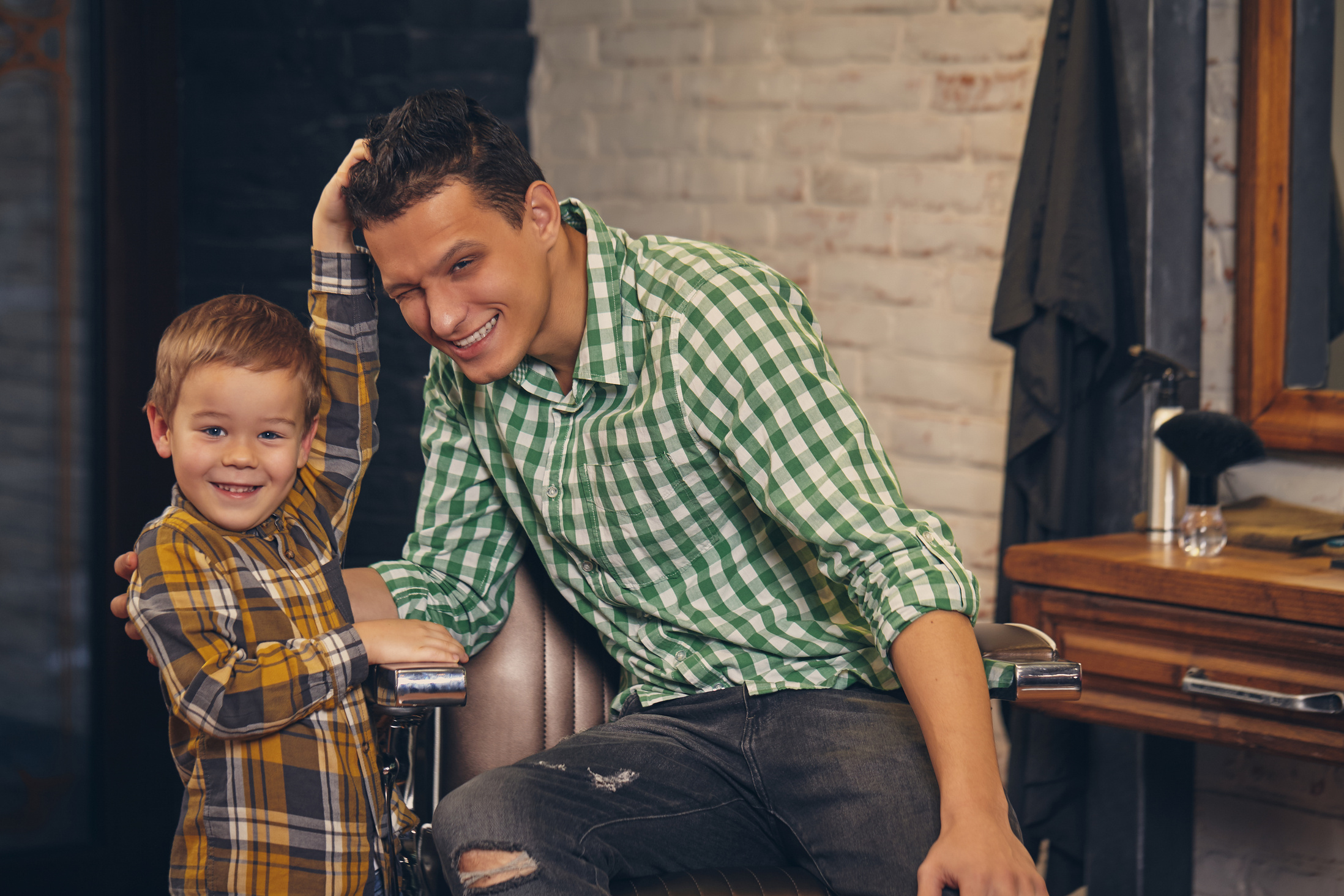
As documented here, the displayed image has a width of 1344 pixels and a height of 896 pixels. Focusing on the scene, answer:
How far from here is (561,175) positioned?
287 cm

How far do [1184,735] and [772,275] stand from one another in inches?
32.8

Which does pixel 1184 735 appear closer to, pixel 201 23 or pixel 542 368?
pixel 542 368

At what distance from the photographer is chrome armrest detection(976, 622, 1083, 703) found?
4.45ft

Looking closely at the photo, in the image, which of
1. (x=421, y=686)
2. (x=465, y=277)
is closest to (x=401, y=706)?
(x=421, y=686)

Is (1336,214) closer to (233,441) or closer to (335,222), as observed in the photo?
(335,222)

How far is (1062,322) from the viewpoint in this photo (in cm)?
197

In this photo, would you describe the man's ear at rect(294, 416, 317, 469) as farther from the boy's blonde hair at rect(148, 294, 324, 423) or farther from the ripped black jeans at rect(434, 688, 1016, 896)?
the ripped black jeans at rect(434, 688, 1016, 896)

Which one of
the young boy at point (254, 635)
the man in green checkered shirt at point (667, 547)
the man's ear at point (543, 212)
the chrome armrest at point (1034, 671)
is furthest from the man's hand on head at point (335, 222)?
the chrome armrest at point (1034, 671)

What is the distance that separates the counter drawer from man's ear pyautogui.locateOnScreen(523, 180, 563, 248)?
85 cm

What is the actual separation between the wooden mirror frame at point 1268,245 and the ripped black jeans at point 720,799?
3.16 feet

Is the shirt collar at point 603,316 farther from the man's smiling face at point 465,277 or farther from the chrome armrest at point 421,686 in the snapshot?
the chrome armrest at point 421,686

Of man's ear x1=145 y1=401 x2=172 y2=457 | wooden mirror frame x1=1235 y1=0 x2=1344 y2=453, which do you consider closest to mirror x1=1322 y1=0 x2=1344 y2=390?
wooden mirror frame x1=1235 y1=0 x2=1344 y2=453

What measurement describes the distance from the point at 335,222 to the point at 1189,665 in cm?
123

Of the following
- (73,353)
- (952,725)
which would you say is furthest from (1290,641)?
(73,353)
